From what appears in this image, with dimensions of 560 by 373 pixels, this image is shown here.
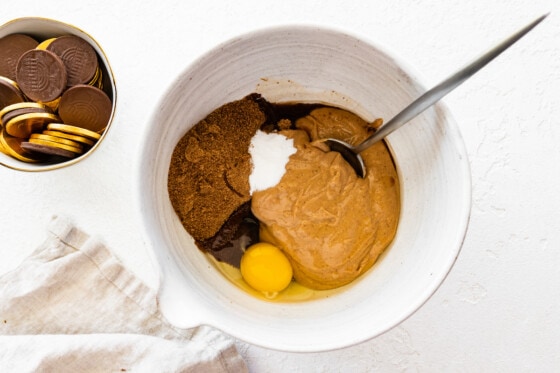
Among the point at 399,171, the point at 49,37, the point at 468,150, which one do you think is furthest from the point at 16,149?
the point at 468,150

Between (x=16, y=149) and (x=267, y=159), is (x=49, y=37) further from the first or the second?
(x=267, y=159)

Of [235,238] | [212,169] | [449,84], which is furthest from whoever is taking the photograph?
[235,238]

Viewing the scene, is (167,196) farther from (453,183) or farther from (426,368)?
(426,368)

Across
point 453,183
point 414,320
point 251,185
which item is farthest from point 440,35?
point 414,320

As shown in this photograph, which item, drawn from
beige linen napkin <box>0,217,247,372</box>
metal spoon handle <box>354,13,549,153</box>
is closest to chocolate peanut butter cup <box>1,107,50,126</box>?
beige linen napkin <box>0,217,247,372</box>

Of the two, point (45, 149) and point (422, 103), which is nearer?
point (422, 103)

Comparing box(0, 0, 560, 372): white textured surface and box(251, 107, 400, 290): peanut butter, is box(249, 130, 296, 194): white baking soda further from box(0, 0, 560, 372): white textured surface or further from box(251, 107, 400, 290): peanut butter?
box(0, 0, 560, 372): white textured surface

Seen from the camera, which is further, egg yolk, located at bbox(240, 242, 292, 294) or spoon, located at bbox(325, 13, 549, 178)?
egg yolk, located at bbox(240, 242, 292, 294)
